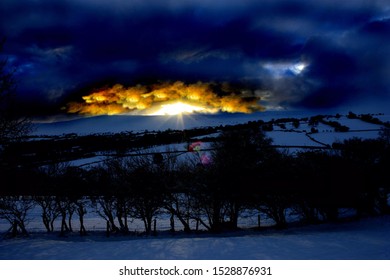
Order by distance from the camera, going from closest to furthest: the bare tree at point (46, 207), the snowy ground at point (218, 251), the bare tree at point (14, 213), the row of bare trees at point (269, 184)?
1. the snowy ground at point (218, 251)
2. the row of bare trees at point (269, 184)
3. the bare tree at point (14, 213)
4. the bare tree at point (46, 207)

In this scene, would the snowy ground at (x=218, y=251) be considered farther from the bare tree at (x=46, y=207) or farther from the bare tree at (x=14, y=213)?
the bare tree at (x=46, y=207)

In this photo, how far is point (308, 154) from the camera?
2930 centimetres

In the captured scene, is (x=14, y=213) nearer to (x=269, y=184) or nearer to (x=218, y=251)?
(x=218, y=251)

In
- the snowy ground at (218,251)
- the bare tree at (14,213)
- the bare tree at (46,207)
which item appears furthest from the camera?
the bare tree at (46,207)

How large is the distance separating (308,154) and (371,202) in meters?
7.37

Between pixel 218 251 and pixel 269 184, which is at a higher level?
pixel 269 184

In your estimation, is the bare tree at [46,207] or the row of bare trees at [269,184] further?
the bare tree at [46,207]

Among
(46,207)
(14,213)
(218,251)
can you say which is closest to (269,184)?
(218,251)

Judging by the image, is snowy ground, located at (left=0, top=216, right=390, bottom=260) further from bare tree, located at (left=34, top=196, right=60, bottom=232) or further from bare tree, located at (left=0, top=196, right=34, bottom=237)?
bare tree, located at (left=34, top=196, right=60, bottom=232)

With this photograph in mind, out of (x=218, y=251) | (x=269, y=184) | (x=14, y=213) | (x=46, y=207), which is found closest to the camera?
(x=218, y=251)

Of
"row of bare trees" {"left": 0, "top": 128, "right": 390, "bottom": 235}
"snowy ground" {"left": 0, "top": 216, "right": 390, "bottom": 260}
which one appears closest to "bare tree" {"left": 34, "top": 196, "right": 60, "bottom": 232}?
"row of bare trees" {"left": 0, "top": 128, "right": 390, "bottom": 235}

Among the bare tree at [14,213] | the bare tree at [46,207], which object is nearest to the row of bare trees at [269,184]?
the bare tree at [14,213]

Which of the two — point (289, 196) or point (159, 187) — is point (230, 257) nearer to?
point (289, 196)
